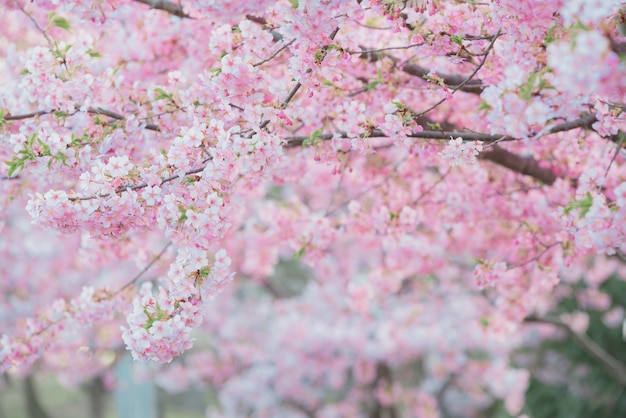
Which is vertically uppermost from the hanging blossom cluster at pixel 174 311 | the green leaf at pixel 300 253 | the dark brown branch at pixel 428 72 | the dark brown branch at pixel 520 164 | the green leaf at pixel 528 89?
the green leaf at pixel 528 89

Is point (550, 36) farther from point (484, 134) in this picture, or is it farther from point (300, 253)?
point (300, 253)

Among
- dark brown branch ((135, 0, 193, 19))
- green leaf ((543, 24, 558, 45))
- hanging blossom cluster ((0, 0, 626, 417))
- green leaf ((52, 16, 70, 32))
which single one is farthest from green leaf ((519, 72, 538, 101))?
green leaf ((52, 16, 70, 32))

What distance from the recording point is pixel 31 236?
1049 cm

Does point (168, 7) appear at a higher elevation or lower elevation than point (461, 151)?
higher

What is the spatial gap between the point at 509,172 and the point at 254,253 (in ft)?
8.26

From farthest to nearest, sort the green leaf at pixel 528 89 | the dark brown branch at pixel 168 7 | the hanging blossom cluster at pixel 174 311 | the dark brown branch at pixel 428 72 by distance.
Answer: the dark brown branch at pixel 168 7
the dark brown branch at pixel 428 72
the hanging blossom cluster at pixel 174 311
the green leaf at pixel 528 89

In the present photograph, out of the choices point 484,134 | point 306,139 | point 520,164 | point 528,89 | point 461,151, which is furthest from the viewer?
point 520,164

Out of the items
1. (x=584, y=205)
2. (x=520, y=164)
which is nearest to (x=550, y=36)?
(x=584, y=205)

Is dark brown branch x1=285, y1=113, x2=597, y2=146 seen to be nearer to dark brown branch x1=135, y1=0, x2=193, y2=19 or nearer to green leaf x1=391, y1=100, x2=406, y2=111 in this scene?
green leaf x1=391, y1=100, x2=406, y2=111

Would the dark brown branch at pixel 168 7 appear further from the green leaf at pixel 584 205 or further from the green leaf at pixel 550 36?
the green leaf at pixel 584 205

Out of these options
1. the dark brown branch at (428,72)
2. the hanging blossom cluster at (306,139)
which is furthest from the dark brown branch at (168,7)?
the dark brown branch at (428,72)

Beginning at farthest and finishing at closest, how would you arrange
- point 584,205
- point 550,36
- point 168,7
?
point 168,7
point 584,205
point 550,36

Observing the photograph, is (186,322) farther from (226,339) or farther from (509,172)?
(226,339)

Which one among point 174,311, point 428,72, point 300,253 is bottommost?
point 300,253
